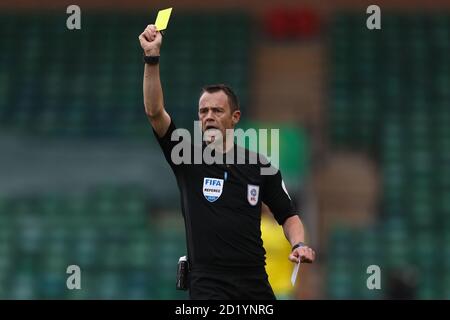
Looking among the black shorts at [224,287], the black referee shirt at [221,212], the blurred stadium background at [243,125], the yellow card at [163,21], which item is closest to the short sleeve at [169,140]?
the black referee shirt at [221,212]

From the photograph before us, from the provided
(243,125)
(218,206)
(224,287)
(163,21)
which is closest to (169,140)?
(218,206)

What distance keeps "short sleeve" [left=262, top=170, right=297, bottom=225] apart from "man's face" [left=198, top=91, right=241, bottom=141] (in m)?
0.35

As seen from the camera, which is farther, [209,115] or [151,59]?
[209,115]

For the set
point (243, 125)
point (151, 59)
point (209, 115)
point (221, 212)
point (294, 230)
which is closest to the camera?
point (151, 59)

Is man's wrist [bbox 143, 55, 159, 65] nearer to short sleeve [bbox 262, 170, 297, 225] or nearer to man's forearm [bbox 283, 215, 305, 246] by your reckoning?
short sleeve [bbox 262, 170, 297, 225]

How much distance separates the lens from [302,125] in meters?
14.3

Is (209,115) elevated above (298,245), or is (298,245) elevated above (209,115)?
(209,115)

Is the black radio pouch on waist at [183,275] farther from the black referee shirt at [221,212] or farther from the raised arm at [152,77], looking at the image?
the raised arm at [152,77]


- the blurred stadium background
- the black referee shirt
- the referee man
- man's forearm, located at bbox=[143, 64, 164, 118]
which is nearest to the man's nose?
the referee man

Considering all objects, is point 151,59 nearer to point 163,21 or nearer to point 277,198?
point 163,21

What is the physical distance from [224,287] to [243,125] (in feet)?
31.5

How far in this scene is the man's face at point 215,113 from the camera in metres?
4.75

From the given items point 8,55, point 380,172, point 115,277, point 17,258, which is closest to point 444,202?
point 380,172

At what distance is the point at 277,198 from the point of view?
4930mm
